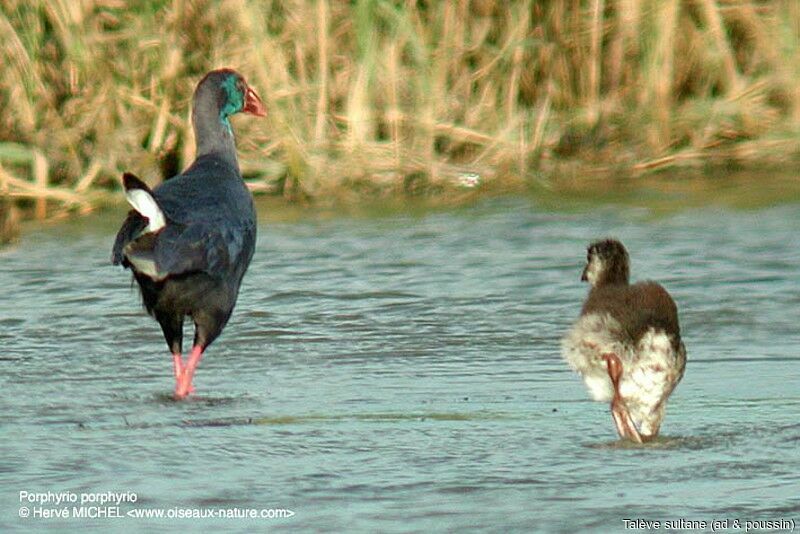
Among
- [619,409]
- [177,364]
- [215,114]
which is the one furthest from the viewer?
[215,114]

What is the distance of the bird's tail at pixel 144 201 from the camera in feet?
18.4

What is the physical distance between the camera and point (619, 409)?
490 cm

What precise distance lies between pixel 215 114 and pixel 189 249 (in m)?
1.33

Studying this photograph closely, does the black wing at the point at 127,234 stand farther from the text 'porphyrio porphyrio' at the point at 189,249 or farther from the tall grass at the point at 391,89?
the tall grass at the point at 391,89

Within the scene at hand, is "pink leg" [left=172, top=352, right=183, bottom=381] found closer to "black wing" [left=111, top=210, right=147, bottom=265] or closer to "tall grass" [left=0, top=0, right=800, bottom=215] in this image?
"black wing" [left=111, top=210, right=147, bottom=265]

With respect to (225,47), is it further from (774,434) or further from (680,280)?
(774,434)

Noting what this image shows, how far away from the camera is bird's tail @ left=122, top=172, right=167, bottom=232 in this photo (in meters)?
5.61

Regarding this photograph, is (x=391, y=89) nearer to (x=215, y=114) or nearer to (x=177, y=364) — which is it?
(x=215, y=114)

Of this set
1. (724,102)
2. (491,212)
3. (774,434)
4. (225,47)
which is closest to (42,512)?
(774,434)

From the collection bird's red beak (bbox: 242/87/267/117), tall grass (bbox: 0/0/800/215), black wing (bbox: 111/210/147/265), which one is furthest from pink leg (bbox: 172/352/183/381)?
tall grass (bbox: 0/0/800/215)

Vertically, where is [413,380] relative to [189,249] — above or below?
below

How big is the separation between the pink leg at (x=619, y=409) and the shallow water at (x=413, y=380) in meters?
0.05

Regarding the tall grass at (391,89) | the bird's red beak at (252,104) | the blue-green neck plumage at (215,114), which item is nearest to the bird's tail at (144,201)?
the blue-green neck plumage at (215,114)

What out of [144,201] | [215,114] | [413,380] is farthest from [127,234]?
[215,114]
